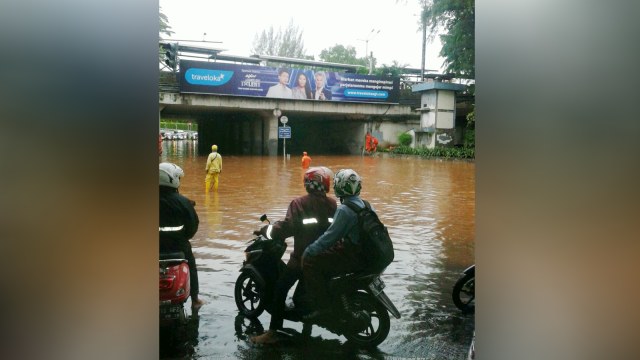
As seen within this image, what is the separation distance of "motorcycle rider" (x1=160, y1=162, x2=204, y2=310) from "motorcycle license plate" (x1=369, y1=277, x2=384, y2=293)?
3.04ft

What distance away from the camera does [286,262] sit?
9.43 feet

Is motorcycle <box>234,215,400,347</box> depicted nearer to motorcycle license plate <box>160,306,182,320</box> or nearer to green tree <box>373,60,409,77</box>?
motorcycle license plate <box>160,306,182,320</box>

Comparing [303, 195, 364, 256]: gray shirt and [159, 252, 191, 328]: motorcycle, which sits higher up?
[303, 195, 364, 256]: gray shirt

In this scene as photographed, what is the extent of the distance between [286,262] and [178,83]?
1.21 m

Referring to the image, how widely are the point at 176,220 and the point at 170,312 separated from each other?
19.0 inches

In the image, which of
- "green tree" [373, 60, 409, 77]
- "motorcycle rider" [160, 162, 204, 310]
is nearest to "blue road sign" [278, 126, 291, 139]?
"green tree" [373, 60, 409, 77]

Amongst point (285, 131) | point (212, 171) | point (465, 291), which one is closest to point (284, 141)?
point (285, 131)

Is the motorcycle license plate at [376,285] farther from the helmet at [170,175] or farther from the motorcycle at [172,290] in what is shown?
the helmet at [170,175]

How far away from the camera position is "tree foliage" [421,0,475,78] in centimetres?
307

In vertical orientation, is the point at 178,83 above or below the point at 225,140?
above
